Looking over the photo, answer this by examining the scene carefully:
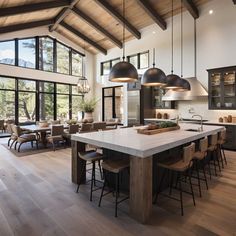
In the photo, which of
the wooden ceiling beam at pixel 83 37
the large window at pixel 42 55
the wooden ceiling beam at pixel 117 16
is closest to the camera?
the wooden ceiling beam at pixel 117 16

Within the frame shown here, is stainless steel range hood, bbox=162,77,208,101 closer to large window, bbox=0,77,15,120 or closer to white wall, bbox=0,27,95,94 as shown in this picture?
white wall, bbox=0,27,95,94

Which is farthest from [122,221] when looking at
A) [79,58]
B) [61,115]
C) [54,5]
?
[79,58]

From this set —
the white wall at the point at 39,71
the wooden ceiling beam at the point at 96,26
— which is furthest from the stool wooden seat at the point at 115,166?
the white wall at the point at 39,71

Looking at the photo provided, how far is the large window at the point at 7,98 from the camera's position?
8.36 meters

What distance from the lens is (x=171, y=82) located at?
14.5 ft

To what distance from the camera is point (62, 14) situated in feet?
26.3

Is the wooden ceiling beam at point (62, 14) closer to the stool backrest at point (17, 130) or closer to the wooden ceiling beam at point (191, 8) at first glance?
the wooden ceiling beam at point (191, 8)

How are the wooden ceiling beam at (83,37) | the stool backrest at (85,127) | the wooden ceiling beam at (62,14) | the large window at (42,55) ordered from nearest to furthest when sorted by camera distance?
the stool backrest at (85,127)
the wooden ceiling beam at (62,14)
the large window at (42,55)
the wooden ceiling beam at (83,37)

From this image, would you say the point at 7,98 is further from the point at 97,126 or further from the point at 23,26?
the point at 97,126

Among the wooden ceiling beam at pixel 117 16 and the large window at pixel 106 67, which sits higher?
the wooden ceiling beam at pixel 117 16

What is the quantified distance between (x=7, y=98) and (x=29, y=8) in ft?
13.2

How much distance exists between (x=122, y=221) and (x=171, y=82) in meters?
3.17

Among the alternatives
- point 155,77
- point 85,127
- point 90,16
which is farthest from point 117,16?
point 155,77

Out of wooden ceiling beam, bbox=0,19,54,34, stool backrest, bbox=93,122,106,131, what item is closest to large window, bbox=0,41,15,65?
wooden ceiling beam, bbox=0,19,54,34
